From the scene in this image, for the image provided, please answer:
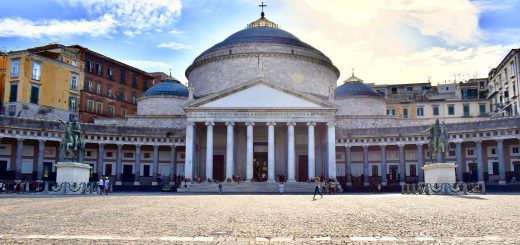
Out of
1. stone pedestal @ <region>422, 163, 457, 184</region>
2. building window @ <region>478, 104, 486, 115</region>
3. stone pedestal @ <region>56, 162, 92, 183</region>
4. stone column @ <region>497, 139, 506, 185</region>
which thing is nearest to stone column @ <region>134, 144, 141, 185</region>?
stone pedestal @ <region>56, 162, 92, 183</region>

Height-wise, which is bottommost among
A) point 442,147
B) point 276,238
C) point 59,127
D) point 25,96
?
point 276,238

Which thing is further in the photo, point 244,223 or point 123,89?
point 123,89

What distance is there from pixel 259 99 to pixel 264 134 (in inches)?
229

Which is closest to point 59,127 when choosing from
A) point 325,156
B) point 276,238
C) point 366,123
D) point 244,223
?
point 325,156

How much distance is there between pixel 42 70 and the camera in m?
61.2

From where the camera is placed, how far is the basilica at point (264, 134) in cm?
5069

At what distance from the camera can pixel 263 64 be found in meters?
61.8

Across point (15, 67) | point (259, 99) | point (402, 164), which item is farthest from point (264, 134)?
point (15, 67)

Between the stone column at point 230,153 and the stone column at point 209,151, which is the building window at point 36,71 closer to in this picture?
the stone column at point 209,151

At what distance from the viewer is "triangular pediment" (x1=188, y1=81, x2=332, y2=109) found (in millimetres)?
50906

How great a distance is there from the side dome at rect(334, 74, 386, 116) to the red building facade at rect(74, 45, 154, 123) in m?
32.2

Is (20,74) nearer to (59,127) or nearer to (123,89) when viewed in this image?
(59,127)

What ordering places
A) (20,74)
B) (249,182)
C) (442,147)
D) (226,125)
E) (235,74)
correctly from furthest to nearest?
(235,74) < (20,74) < (226,125) < (249,182) < (442,147)

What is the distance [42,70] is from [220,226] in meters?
54.9
